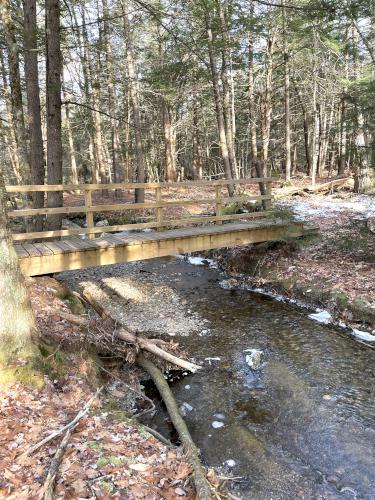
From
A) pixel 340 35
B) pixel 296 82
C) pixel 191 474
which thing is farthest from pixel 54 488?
pixel 296 82

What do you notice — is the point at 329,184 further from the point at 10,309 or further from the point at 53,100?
the point at 10,309

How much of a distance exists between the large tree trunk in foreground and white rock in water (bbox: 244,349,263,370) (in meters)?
3.57

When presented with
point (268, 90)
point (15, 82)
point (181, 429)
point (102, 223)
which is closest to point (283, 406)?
point (181, 429)

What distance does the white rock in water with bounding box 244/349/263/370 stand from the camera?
6266 millimetres

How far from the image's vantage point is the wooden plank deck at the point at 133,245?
7.16 metres

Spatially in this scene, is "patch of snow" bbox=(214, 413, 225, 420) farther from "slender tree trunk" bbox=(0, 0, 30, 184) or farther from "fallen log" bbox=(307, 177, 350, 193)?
"fallen log" bbox=(307, 177, 350, 193)

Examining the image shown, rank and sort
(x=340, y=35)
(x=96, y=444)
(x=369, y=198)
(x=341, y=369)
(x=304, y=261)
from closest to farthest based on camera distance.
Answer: (x=96, y=444), (x=341, y=369), (x=304, y=261), (x=369, y=198), (x=340, y=35)

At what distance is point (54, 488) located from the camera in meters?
2.90

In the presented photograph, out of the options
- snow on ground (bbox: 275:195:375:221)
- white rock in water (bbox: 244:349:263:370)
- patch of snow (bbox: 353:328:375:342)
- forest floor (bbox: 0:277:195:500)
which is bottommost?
white rock in water (bbox: 244:349:263:370)

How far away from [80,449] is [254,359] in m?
3.67

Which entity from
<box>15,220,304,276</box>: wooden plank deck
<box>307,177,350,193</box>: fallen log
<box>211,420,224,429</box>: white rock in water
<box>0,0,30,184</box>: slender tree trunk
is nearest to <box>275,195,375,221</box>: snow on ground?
<box>307,177,350,193</box>: fallen log

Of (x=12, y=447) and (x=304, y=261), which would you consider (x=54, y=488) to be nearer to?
(x=12, y=447)

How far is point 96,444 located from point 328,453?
2.75 meters

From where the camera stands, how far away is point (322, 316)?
802 centimetres
